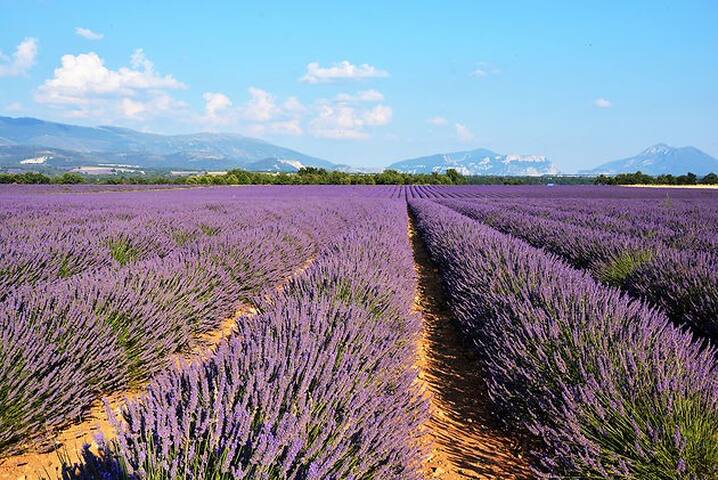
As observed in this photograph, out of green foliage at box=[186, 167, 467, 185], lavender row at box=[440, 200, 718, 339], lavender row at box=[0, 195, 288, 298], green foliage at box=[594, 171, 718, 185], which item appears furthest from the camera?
green foliage at box=[594, 171, 718, 185]

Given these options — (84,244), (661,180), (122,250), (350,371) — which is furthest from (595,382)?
(661,180)

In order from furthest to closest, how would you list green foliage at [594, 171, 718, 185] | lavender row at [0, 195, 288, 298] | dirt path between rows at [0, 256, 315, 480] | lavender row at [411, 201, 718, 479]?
green foliage at [594, 171, 718, 185] → lavender row at [0, 195, 288, 298] → dirt path between rows at [0, 256, 315, 480] → lavender row at [411, 201, 718, 479]

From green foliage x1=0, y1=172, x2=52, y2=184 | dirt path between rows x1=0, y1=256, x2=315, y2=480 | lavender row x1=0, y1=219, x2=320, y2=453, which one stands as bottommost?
dirt path between rows x1=0, y1=256, x2=315, y2=480

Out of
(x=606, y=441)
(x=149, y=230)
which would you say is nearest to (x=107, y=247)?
(x=149, y=230)

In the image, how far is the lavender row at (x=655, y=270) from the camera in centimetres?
346

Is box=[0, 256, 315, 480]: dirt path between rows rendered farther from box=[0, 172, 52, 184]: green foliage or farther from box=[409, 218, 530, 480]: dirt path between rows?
box=[0, 172, 52, 184]: green foliage

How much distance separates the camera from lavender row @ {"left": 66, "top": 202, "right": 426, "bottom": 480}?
3.82ft

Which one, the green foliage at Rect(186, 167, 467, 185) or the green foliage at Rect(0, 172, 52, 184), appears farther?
the green foliage at Rect(186, 167, 467, 185)

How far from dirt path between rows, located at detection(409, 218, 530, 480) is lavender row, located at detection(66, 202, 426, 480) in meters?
0.24

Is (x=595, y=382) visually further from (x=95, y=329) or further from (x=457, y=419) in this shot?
(x=95, y=329)

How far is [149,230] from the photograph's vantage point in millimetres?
6297

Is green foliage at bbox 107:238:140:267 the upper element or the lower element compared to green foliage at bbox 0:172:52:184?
lower

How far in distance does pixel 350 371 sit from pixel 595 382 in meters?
1.01

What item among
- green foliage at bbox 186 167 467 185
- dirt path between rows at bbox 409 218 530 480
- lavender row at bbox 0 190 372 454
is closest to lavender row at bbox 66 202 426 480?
dirt path between rows at bbox 409 218 530 480
